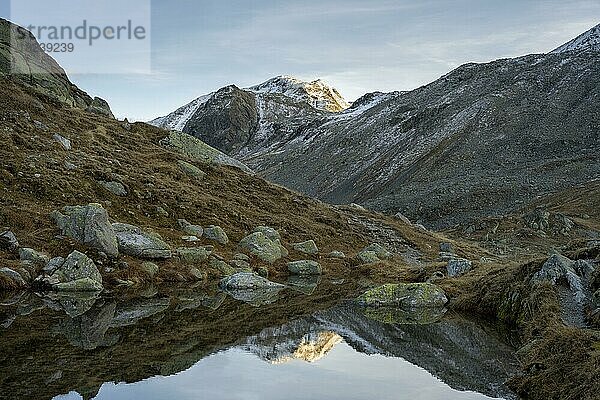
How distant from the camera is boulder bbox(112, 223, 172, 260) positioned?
35938 millimetres

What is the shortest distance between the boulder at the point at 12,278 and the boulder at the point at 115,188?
14006mm

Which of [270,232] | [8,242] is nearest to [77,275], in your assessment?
[8,242]

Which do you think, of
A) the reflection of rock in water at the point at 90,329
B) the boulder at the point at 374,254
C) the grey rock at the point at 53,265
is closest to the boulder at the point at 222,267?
the grey rock at the point at 53,265

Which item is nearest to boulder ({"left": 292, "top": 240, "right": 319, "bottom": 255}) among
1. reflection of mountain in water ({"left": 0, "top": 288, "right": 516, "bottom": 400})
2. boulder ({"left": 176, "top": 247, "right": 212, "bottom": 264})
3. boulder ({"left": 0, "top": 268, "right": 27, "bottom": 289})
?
boulder ({"left": 176, "top": 247, "right": 212, "bottom": 264})

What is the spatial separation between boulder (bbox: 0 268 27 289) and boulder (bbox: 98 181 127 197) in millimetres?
14006

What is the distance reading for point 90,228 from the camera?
1377 inches

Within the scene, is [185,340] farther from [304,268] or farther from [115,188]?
[115,188]

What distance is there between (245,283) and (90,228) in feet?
30.6

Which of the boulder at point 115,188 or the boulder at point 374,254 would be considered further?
the boulder at point 374,254

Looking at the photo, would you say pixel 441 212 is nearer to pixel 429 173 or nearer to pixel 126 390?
pixel 429 173

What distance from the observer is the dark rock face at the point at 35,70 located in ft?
211

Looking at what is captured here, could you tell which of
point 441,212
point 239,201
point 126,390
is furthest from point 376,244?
point 441,212

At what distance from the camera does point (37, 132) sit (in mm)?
50438

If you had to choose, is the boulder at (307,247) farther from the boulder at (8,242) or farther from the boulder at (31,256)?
the boulder at (8,242)
